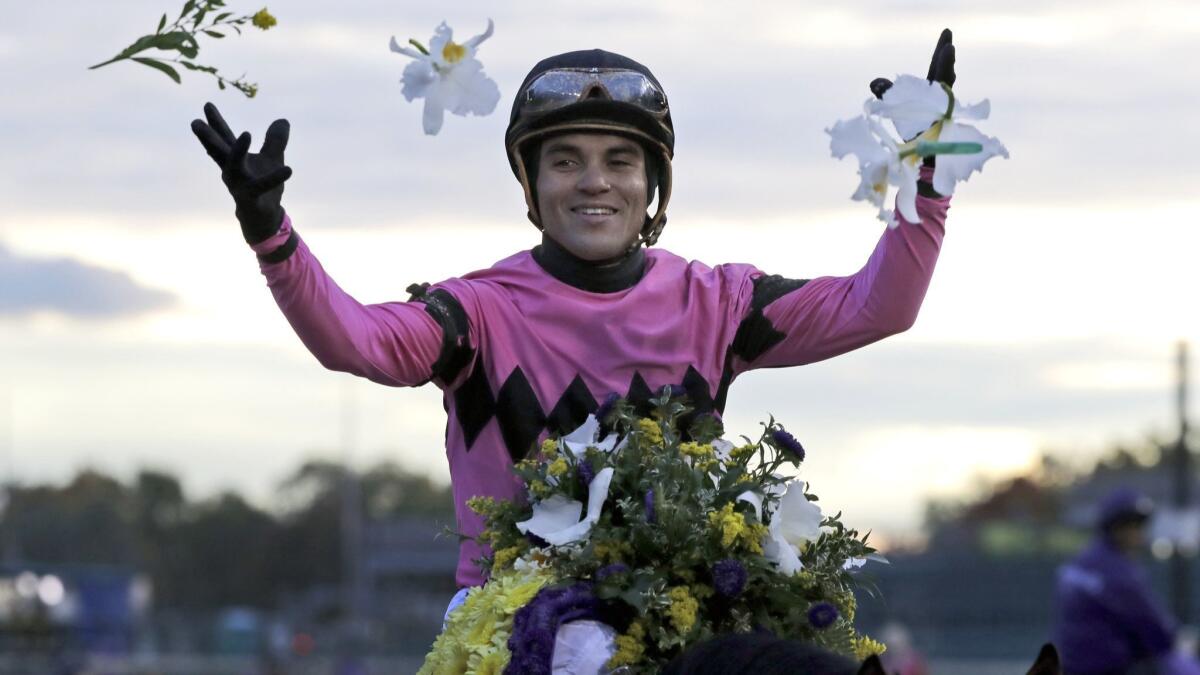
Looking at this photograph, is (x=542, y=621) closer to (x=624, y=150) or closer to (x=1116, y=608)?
(x=624, y=150)

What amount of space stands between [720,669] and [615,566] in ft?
1.79

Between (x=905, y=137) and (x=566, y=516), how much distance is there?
1070 mm

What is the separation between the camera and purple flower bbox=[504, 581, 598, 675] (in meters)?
3.92

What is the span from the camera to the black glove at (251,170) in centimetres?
404

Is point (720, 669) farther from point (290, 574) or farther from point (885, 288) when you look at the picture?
point (290, 574)

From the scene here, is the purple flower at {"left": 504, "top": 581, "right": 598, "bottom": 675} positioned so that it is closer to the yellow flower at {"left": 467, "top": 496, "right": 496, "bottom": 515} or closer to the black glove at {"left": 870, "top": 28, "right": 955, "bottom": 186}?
the yellow flower at {"left": 467, "top": 496, "right": 496, "bottom": 515}

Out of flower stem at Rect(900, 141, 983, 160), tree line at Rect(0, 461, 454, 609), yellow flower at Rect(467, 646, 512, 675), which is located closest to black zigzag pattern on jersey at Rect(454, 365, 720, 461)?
A: yellow flower at Rect(467, 646, 512, 675)

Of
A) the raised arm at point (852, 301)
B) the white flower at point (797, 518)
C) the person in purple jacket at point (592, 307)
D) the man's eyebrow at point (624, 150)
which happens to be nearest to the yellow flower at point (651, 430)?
the white flower at point (797, 518)

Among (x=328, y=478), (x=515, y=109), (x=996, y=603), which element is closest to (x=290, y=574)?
(x=328, y=478)

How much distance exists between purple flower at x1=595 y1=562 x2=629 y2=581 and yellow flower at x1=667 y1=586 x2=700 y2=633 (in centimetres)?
10

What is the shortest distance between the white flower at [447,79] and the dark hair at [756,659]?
48.5 inches

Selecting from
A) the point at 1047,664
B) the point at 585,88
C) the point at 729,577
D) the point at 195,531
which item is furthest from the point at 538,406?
the point at 195,531

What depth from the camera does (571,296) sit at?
480cm

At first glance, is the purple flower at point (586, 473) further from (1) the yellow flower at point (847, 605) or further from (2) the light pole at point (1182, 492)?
(2) the light pole at point (1182, 492)
